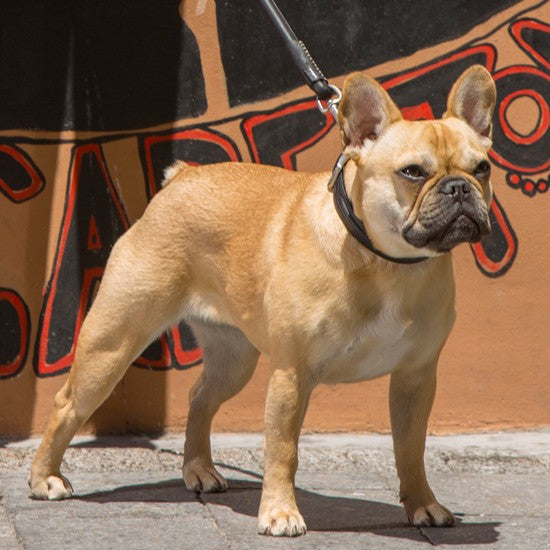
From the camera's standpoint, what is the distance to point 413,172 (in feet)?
15.8

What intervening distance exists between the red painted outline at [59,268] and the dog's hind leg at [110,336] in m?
1.06

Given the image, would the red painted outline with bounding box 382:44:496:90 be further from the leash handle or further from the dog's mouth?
the dog's mouth

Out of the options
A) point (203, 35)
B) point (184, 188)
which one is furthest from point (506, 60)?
point (184, 188)

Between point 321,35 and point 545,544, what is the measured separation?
295cm

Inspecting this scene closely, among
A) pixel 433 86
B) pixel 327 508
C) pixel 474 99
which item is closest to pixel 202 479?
pixel 327 508

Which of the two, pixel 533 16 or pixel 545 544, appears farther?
pixel 533 16

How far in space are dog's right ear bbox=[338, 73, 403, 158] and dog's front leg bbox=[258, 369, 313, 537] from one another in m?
0.92

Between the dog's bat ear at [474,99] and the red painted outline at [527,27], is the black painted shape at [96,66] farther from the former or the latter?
the dog's bat ear at [474,99]

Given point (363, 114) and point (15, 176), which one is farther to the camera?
point (15, 176)

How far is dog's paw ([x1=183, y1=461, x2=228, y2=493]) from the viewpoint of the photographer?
5.87 m

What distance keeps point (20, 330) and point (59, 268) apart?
38cm

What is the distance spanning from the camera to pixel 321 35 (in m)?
6.80

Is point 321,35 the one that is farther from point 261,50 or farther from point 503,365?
point 503,365

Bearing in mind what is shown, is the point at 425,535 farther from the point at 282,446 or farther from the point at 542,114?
the point at 542,114
